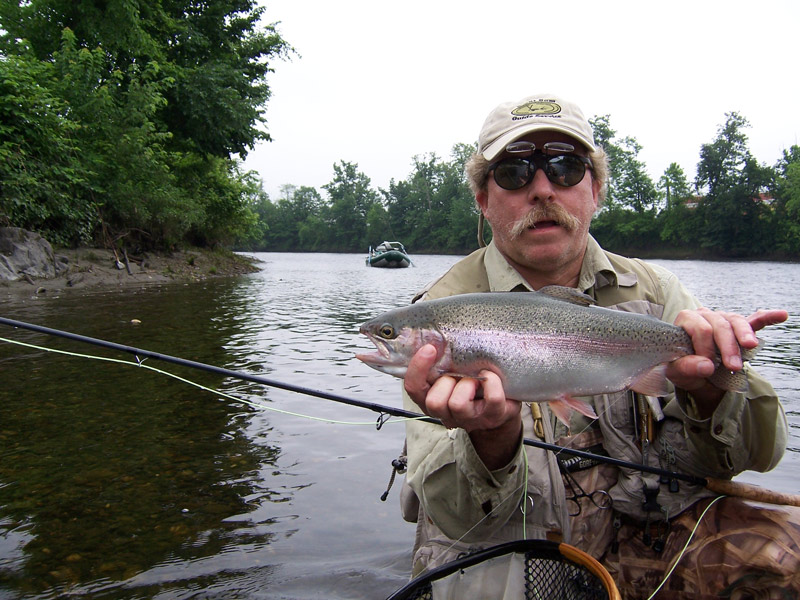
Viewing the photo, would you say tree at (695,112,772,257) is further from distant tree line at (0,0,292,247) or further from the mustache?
the mustache

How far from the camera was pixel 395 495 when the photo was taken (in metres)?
5.28

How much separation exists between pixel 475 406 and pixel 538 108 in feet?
5.76

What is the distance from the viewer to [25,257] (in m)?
18.0

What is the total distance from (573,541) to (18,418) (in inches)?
242

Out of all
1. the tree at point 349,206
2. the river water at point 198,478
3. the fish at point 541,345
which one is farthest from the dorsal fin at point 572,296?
the tree at point 349,206

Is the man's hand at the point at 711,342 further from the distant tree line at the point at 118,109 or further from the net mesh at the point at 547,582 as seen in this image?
the distant tree line at the point at 118,109

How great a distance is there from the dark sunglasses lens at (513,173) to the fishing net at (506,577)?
67.5 inches

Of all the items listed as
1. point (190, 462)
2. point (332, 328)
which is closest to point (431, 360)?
point (190, 462)

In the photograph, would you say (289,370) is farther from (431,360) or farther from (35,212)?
(35,212)

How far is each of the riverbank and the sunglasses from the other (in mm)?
16295

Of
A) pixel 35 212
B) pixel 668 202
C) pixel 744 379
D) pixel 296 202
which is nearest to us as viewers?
pixel 744 379

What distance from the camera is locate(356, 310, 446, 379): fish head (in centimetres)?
242

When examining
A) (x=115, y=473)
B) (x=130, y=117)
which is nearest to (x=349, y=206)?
(x=130, y=117)

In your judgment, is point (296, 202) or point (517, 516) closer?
point (517, 516)
